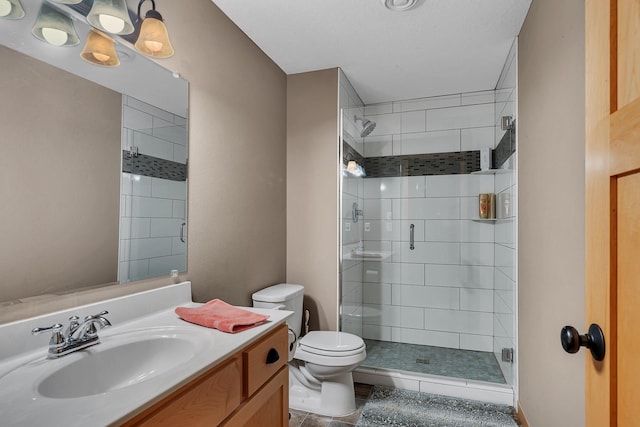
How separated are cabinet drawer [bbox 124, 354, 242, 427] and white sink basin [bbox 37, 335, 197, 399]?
0.10 meters

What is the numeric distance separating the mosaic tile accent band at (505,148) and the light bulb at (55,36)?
2324mm

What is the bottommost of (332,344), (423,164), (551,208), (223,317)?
(332,344)

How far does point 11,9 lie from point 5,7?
14 millimetres

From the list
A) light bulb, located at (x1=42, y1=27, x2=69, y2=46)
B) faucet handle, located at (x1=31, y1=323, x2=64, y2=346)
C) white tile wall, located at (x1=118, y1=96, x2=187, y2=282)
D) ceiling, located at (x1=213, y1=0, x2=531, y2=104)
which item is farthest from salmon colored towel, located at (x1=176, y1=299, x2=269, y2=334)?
ceiling, located at (x1=213, y1=0, x2=531, y2=104)

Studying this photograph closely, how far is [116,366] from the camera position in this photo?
107 cm

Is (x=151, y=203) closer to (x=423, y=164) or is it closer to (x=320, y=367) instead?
(x=320, y=367)

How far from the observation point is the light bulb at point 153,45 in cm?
143

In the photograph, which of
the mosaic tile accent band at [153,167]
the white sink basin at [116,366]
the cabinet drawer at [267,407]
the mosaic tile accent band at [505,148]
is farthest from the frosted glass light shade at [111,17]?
the mosaic tile accent band at [505,148]

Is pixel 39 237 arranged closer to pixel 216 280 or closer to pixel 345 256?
pixel 216 280

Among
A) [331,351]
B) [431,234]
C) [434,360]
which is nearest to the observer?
[331,351]

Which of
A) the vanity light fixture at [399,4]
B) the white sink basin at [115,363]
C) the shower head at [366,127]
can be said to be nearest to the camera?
the white sink basin at [115,363]

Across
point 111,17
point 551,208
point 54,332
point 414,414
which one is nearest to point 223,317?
point 54,332

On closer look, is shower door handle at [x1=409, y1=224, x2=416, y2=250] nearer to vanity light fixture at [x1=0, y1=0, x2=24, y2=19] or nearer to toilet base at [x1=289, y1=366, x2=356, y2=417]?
toilet base at [x1=289, y1=366, x2=356, y2=417]

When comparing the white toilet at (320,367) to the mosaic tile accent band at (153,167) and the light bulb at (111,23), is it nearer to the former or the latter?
the mosaic tile accent band at (153,167)
